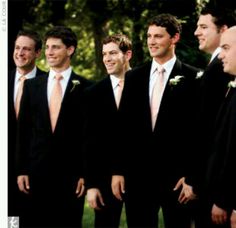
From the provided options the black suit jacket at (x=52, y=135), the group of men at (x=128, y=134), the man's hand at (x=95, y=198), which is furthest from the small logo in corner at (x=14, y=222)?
the man's hand at (x=95, y=198)

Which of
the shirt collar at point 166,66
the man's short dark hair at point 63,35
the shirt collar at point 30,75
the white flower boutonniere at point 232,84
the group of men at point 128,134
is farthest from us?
the shirt collar at point 30,75

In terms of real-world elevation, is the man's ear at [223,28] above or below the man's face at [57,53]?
above

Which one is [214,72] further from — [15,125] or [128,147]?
[15,125]

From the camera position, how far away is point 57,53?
152 inches

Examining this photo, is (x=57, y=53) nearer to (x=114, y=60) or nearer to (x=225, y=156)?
(x=114, y=60)

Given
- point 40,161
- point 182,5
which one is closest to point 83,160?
point 40,161

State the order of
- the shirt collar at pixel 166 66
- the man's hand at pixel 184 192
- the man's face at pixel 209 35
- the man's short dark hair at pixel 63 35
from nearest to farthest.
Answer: the man's hand at pixel 184 192, the man's face at pixel 209 35, the shirt collar at pixel 166 66, the man's short dark hair at pixel 63 35

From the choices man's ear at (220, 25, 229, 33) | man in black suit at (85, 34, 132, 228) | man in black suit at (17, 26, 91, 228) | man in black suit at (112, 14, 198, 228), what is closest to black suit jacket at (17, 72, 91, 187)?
man in black suit at (17, 26, 91, 228)

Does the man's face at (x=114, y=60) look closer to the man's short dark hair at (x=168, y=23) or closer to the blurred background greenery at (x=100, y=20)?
the man's short dark hair at (x=168, y=23)

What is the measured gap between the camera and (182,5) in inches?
181

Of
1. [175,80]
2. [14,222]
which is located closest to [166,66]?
[175,80]

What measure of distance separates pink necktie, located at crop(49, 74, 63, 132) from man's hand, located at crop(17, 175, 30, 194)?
A: 1.31ft

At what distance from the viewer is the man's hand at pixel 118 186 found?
3539mm

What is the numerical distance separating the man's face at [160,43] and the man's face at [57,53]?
0.64 meters
